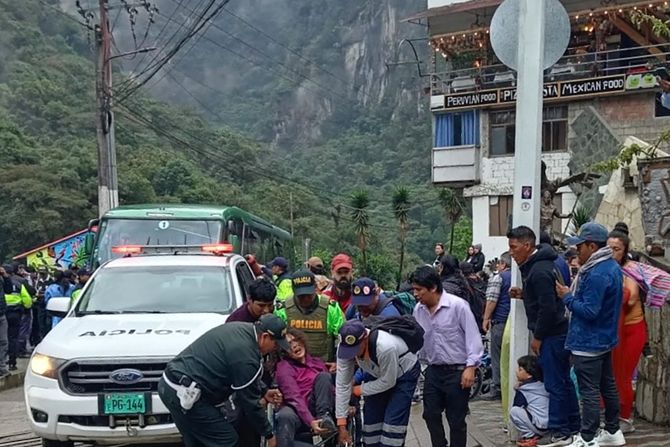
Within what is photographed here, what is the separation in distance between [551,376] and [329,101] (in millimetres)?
100141

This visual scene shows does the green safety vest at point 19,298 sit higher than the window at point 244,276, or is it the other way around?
the window at point 244,276

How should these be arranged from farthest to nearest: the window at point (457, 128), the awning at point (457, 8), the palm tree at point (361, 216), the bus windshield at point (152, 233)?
1. the palm tree at point (361, 216)
2. the window at point (457, 128)
3. the awning at point (457, 8)
4. the bus windshield at point (152, 233)

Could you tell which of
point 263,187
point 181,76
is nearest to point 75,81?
point 263,187

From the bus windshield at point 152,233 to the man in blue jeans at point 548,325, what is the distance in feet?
25.4

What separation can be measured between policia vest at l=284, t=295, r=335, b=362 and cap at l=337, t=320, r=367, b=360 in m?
1.23

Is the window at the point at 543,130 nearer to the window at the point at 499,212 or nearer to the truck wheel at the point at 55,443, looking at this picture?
the window at the point at 499,212

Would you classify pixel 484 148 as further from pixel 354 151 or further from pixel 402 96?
pixel 402 96

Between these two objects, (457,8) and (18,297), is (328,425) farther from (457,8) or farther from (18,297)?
(457,8)

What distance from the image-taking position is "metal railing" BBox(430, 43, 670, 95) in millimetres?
26641

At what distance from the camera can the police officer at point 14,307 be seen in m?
13.3

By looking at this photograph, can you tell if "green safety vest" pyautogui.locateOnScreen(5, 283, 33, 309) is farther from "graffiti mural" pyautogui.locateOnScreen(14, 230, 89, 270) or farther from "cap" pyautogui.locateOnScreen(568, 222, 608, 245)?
"cap" pyautogui.locateOnScreen(568, 222, 608, 245)

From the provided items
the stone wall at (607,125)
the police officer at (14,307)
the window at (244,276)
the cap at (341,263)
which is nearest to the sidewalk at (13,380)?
the police officer at (14,307)

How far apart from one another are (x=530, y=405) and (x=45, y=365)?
4180mm

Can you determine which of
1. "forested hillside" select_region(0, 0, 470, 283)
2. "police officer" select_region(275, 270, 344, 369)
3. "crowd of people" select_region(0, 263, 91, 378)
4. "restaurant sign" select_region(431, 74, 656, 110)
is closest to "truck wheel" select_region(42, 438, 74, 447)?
"police officer" select_region(275, 270, 344, 369)
